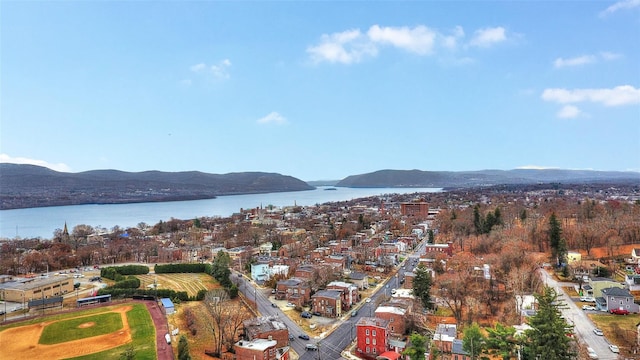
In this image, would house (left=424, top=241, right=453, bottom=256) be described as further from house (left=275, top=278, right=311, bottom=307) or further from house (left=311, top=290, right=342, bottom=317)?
house (left=311, top=290, right=342, bottom=317)

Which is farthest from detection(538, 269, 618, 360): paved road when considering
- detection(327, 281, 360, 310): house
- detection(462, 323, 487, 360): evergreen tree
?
detection(327, 281, 360, 310): house

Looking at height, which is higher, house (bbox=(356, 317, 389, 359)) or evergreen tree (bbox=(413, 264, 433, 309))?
evergreen tree (bbox=(413, 264, 433, 309))

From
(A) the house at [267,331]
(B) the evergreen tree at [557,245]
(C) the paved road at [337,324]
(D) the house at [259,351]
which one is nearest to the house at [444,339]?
(C) the paved road at [337,324]

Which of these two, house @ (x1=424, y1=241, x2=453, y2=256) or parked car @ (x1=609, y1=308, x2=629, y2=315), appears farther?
house @ (x1=424, y1=241, x2=453, y2=256)

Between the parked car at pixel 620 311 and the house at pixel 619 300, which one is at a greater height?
the house at pixel 619 300

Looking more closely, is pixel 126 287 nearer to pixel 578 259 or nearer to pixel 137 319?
pixel 137 319

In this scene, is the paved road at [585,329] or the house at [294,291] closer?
the paved road at [585,329]

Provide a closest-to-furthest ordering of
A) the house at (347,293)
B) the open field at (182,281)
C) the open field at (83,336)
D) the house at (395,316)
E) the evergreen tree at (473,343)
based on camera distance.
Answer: the evergreen tree at (473,343), the open field at (83,336), the house at (395,316), the house at (347,293), the open field at (182,281)

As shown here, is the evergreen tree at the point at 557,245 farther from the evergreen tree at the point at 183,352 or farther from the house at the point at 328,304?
the evergreen tree at the point at 183,352

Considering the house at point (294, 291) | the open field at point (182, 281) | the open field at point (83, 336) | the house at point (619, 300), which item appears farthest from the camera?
the open field at point (182, 281)
